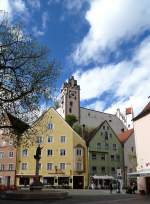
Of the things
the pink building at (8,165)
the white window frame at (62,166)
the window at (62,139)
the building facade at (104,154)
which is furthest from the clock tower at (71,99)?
the white window frame at (62,166)

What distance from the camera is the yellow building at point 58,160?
247 feet

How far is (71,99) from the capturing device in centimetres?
12950

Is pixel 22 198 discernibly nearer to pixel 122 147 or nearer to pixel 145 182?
pixel 145 182

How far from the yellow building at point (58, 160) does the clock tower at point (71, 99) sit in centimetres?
4473

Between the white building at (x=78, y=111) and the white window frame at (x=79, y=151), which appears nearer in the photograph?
the white window frame at (x=79, y=151)

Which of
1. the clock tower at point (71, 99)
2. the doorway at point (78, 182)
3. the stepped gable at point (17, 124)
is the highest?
the clock tower at point (71, 99)

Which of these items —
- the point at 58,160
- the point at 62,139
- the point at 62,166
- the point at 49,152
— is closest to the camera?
the point at 62,166

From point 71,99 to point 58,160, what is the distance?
5425 cm

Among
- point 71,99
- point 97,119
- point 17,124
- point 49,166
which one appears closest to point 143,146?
point 17,124

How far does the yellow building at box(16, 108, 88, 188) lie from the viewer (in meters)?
75.4

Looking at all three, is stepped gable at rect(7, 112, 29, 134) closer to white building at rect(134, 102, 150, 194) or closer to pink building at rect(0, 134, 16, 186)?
white building at rect(134, 102, 150, 194)

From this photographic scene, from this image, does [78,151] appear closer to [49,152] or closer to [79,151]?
[79,151]

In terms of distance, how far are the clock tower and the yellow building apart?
1761 inches

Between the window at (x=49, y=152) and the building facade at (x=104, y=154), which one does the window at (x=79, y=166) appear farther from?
the window at (x=49, y=152)
